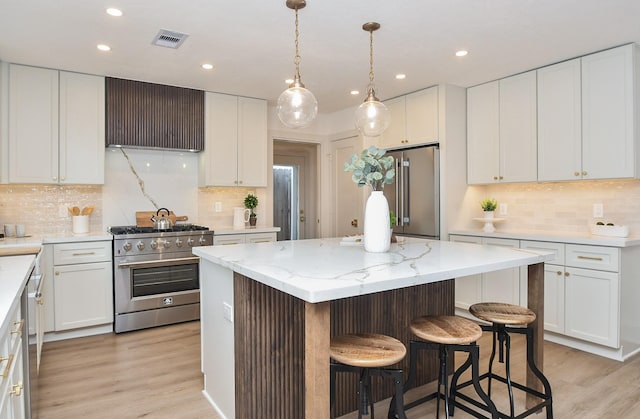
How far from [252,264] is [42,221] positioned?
324cm

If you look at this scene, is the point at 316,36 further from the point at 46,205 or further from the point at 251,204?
the point at 46,205

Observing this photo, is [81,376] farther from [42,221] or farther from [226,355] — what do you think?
[42,221]

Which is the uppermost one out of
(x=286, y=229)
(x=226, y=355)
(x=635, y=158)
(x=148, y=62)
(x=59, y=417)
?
(x=148, y=62)

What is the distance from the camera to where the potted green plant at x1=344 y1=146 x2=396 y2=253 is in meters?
2.29

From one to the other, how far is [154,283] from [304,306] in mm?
2434

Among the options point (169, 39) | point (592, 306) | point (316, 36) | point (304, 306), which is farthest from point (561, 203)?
point (169, 39)

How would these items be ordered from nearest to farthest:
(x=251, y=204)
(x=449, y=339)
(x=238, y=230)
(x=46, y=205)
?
1. (x=449, y=339)
2. (x=46, y=205)
3. (x=238, y=230)
4. (x=251, y=204)

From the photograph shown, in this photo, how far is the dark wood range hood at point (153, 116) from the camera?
4055 millimetres

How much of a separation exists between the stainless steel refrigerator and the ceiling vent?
2654 millimetres

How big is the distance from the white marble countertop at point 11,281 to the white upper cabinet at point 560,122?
4.02m

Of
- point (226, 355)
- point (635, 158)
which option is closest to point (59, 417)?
point (226, 355)

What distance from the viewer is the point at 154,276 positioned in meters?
3.97

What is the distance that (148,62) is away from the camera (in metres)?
3.59

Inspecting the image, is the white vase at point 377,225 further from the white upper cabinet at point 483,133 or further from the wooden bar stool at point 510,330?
the white upper cabinet at point 483,133
